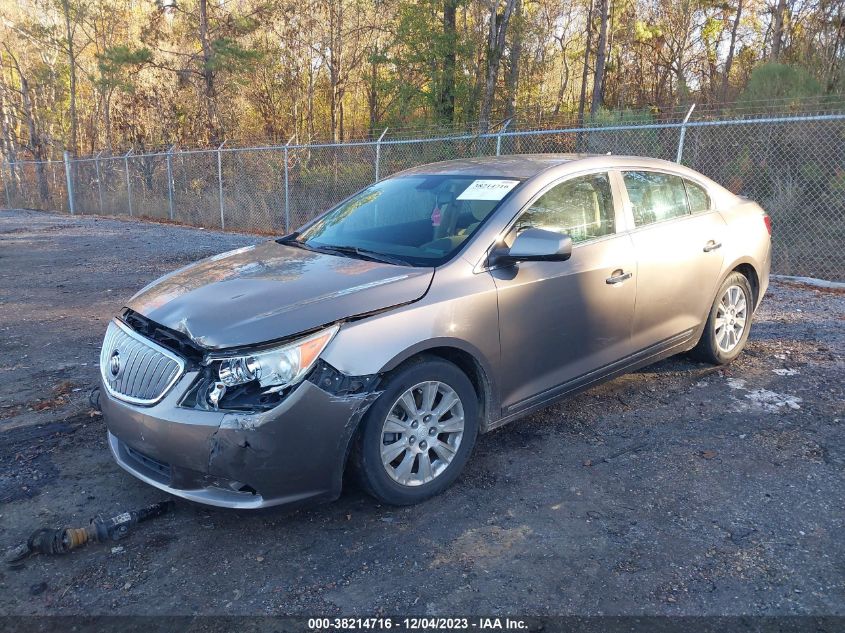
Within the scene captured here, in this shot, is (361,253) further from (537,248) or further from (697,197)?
(697,197)

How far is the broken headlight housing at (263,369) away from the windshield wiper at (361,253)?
0.92 metres

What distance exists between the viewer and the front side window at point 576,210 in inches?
148

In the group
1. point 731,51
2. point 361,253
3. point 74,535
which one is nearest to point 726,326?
point 361,253

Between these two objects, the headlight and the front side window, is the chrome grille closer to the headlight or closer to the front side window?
the headlight

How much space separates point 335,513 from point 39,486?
165 centimetres

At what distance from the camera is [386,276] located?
323cm

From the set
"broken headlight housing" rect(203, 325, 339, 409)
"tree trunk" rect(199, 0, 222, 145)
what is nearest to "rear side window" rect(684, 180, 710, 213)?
"broken headlight housing" rect(203, 325, 339, 409)

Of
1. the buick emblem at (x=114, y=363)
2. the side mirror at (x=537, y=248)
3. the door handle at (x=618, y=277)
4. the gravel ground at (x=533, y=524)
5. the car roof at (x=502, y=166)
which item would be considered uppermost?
the car roof at (x=502, y=166)

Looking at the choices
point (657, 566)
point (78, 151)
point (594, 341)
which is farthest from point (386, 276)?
point (78, 151)

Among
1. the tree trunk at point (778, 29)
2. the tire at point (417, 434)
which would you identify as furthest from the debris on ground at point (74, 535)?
the tree trunk at point (778, 29)

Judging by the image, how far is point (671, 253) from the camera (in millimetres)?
4367

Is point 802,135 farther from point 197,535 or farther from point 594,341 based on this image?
point 197,535

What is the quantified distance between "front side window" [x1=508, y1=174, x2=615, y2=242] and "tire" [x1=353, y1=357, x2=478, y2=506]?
3.46ft

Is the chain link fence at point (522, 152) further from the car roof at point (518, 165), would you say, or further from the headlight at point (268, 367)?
the headlight at point (268, 367)
